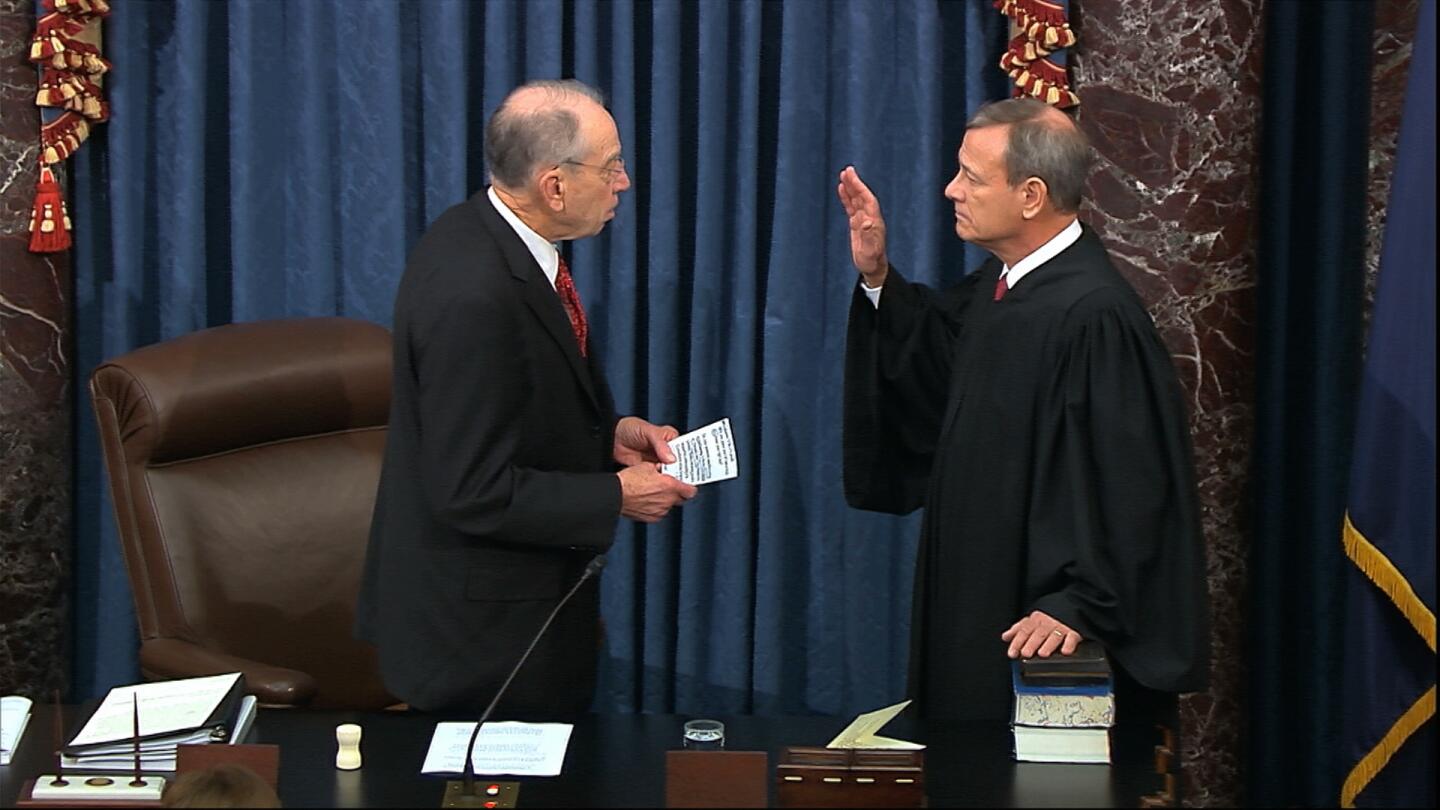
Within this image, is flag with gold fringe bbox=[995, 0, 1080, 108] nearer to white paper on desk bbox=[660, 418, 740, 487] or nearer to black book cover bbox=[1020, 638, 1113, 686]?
white paper on desk bbox=[660, 418, 740, 487]

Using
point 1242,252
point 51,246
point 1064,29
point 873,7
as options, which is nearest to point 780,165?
point 873,7

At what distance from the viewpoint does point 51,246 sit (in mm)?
4477

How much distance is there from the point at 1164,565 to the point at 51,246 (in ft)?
8.76

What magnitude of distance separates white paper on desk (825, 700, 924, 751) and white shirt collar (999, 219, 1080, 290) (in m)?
1.04

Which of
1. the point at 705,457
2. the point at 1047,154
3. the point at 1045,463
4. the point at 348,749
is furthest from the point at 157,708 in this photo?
the point at 1047,154

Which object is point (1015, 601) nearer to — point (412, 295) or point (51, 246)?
point (412, 295)

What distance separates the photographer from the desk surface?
113 inches

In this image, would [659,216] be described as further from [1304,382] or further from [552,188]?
[1304,382]

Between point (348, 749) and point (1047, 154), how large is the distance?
5.57ft

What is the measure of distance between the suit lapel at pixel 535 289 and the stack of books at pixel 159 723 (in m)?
0.83

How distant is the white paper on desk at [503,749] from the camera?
9.75ft

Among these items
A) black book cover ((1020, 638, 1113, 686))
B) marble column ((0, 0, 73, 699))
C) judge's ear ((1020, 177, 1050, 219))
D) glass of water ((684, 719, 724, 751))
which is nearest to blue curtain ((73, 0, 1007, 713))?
marble column ((0, 0, 73, 699))

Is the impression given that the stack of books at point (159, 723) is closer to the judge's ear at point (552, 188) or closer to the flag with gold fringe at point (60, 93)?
the judge's ear at point (552, 188)

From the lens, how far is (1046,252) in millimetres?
3691
